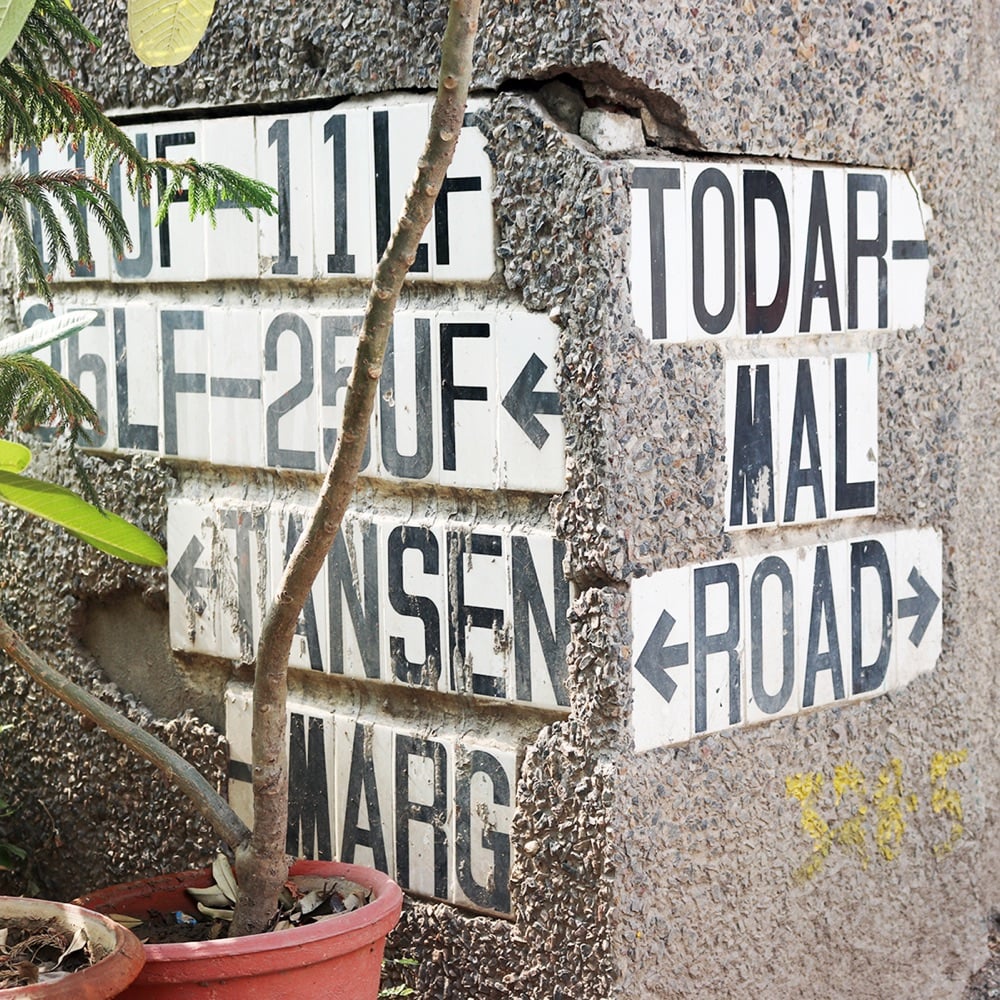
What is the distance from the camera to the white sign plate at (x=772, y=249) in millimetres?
2508

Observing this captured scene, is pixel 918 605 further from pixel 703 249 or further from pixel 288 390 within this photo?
pixel 288 390

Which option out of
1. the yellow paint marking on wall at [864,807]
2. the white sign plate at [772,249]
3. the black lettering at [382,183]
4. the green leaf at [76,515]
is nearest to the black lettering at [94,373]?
the black lettering at [382,183]

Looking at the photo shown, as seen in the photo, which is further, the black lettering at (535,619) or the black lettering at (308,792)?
the black lettering at (308,792)

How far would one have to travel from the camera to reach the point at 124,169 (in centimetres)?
323

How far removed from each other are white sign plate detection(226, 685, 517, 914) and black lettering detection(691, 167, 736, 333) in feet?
2.54

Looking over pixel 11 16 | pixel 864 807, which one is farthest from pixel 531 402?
pixel 11 16

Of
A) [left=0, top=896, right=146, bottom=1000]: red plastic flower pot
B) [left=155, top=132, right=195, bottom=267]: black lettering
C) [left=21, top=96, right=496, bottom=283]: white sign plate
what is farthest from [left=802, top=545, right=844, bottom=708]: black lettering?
[left=155, top=132, right=195, bottom=267]: black lettering

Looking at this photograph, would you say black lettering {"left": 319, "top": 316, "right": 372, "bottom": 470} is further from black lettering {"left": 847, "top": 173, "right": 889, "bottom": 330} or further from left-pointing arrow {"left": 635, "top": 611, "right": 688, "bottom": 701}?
black lettering {"left": 847, "top": 173, "right": 889, "bottom": 330}

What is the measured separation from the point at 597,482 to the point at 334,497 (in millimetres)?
471

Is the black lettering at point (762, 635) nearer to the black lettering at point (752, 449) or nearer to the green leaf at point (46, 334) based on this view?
the black lettering at point (752, 449)

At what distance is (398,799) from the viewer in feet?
9.13

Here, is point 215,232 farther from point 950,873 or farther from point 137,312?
point 950,873

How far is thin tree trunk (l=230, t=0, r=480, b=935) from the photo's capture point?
Result: 1936mm

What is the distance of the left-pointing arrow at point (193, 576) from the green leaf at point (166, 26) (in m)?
1.67
